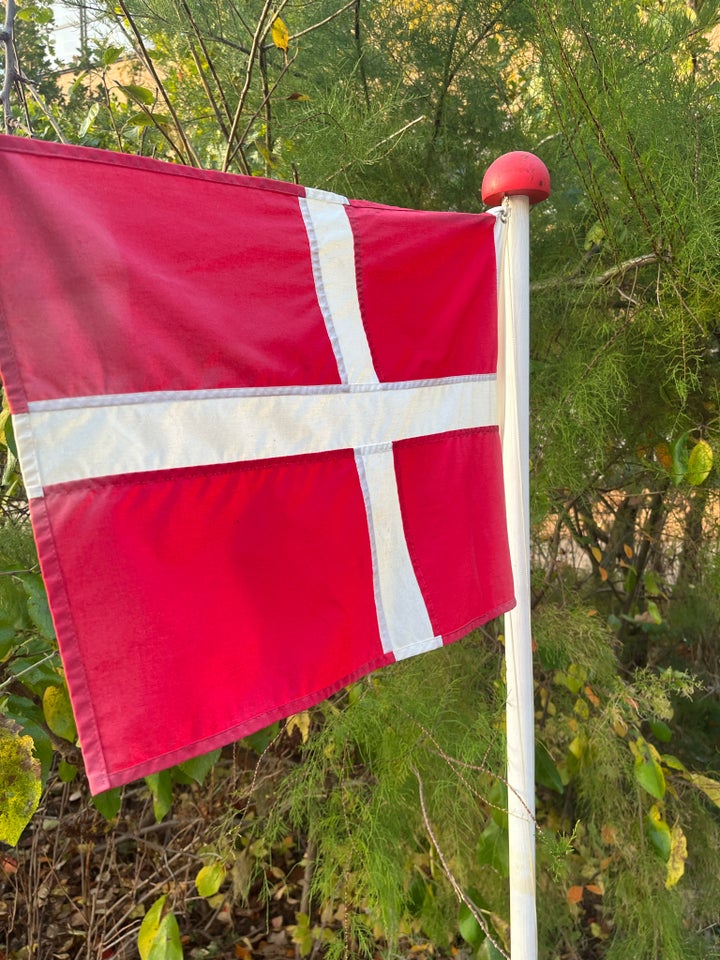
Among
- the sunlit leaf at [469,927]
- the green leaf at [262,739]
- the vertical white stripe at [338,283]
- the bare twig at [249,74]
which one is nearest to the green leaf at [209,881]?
the green leaf at [262,739]

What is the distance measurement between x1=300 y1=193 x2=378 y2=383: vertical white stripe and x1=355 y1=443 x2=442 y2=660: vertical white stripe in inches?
3.7

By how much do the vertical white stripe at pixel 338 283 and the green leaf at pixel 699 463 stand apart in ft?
1.93

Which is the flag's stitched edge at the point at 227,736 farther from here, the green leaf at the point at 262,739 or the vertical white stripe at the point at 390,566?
the green leaf at the point at 262,739

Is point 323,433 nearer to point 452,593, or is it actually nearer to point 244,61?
point 452,593

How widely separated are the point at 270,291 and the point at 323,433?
15 centimetres

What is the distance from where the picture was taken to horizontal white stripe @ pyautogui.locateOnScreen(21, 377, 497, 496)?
0.57 meters

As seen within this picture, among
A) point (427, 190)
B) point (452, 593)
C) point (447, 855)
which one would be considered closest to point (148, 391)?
point (452, 593)

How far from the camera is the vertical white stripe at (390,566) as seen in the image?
0.79 meters

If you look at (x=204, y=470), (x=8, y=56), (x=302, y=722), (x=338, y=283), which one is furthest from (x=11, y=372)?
(x=302, y=722)

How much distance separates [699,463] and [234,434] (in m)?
0.75

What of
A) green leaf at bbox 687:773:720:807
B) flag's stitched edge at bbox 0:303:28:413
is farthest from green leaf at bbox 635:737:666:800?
flag's stitched edge at bbox 0:303:28:413

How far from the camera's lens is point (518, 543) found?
34.4 inches

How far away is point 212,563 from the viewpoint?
667mm

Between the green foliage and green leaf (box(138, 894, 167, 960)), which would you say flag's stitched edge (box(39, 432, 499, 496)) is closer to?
the green foliage
